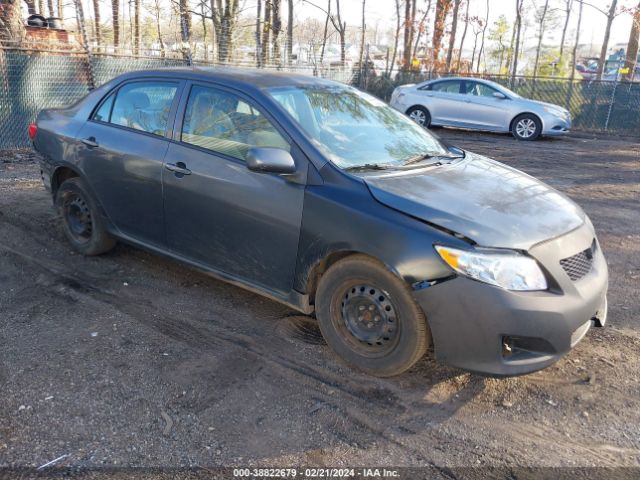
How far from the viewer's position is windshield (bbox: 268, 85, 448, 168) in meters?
3.64

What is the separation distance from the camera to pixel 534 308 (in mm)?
2828

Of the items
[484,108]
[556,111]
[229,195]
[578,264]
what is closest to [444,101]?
[484,108]

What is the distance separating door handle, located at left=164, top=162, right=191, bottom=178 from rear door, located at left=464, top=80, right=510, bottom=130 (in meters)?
11.5

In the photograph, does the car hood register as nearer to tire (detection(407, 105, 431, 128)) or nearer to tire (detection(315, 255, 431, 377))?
tire (detection(315, 255, 431, 377))

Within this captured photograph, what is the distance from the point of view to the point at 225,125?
3871 millimetres

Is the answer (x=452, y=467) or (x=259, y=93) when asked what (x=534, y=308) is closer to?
(x=452, y=467)

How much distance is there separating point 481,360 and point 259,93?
2217mm


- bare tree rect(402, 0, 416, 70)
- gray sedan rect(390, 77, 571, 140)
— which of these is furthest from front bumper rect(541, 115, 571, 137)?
bare tree rect(402, 0, 416, 70)

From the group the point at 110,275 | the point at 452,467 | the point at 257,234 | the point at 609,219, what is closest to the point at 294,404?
the point at 452,467

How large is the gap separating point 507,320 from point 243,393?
1.49m

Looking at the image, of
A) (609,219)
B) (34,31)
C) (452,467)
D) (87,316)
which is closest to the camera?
(452,467)

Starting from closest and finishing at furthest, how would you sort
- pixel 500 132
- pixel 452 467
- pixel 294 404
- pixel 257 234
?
pixel 452 467 < pixel 294 404 < pixel 257 234 < pixel 500 132

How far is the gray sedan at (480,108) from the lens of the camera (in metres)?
13.5

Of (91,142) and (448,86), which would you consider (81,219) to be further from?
(448,86)
